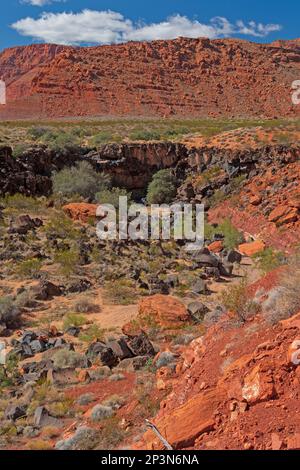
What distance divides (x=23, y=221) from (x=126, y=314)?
9003mm

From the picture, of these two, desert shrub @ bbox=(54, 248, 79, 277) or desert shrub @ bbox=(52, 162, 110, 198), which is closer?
desert shrub @ bbox=(54, 248, 79, 277)

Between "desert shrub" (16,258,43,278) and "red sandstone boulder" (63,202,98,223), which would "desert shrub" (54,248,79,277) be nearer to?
"desert shrub" (16,258,43,278)

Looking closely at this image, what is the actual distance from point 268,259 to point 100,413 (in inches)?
519

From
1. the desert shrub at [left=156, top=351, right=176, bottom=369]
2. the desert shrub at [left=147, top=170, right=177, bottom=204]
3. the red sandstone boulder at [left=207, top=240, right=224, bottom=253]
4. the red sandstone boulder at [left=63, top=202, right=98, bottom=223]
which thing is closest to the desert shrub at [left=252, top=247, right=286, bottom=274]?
the red sandstone boulder at [left=207, top=240, right=224, bottom=253]

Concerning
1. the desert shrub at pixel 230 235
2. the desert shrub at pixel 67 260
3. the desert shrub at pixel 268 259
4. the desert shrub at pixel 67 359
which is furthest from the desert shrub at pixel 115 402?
the desert shrub at pixel 230 235

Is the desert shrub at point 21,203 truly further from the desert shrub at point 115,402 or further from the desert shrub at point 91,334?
the desert shrub at point 115,402

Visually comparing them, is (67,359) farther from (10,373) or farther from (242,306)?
(242,306)

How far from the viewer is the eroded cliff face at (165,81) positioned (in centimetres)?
7488

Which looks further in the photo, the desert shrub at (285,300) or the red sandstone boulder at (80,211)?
the red sandstone boulder at (80,211)

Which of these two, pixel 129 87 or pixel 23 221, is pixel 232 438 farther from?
pixel 129 87

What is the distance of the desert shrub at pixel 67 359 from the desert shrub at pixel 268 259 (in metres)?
8.93

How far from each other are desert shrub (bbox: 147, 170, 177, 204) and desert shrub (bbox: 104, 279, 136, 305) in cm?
1657

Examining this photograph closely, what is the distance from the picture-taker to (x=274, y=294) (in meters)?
7.89

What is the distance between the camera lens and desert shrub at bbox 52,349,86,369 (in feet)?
31.4
